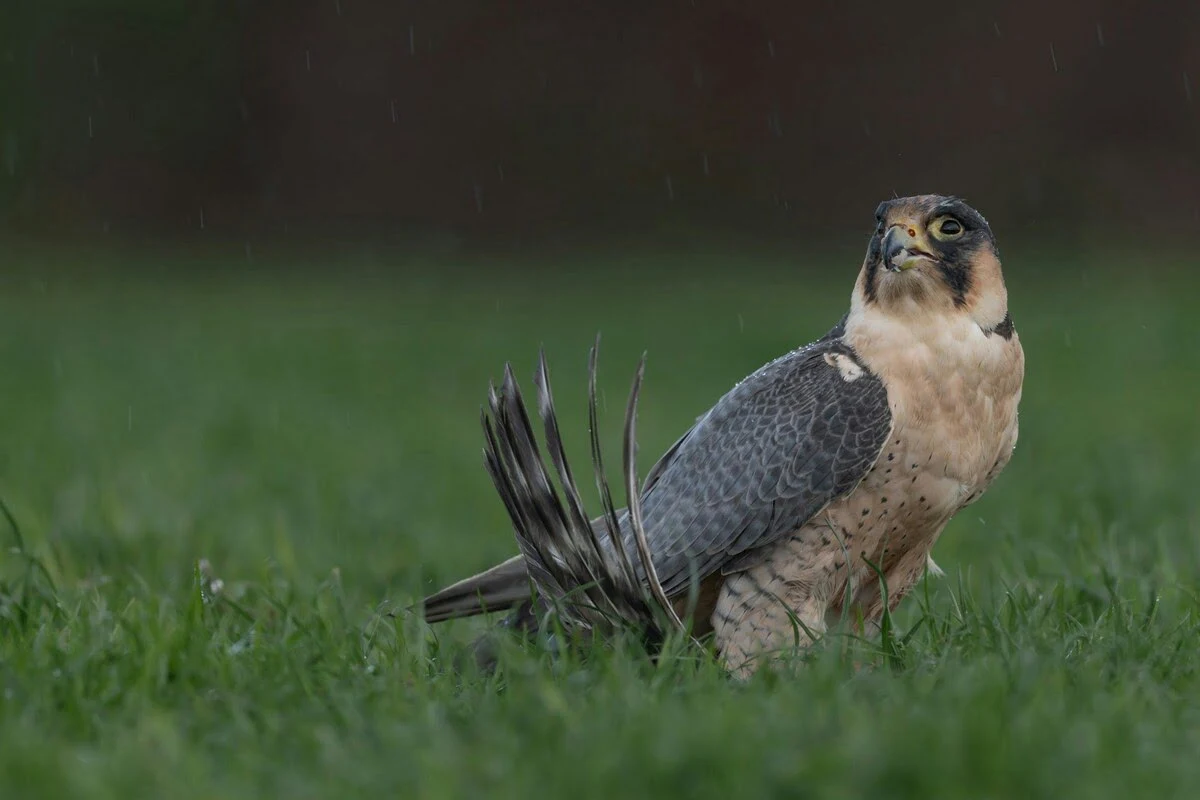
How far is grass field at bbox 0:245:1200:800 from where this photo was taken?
2.38 m

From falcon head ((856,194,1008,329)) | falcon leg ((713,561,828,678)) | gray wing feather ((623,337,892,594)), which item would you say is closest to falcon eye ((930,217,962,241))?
falcon head ((856,194,1008,329))

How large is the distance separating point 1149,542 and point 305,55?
1428 centimetres

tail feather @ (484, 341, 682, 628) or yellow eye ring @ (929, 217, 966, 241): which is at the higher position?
yellow eye ring @ (929, 217, 966, 241)

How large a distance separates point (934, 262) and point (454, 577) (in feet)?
7.14

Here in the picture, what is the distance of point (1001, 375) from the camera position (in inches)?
134

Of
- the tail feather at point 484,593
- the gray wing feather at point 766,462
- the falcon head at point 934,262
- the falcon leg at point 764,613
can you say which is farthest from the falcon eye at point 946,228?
the tail feather at point 484,593

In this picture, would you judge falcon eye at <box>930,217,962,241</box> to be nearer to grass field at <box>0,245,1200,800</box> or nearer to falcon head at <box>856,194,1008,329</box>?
falcon head at <box>856,194,1008,329</box>

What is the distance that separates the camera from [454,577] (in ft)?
16.7

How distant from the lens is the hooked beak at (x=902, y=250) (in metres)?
3.38

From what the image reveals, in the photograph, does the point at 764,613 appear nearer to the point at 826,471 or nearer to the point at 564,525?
the point at 826,471

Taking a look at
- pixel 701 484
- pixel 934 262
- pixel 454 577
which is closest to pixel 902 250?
pixel 934 262

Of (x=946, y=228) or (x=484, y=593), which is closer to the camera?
(x=946, y=228)

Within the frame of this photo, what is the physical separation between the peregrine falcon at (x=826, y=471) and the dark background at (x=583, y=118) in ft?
41.7

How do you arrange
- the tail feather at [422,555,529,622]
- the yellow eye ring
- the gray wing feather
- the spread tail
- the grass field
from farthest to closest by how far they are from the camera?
the tail feather at [422,555,529,622] < the yellow eye ring < the gray wing feather < the spread tail < the grass field
